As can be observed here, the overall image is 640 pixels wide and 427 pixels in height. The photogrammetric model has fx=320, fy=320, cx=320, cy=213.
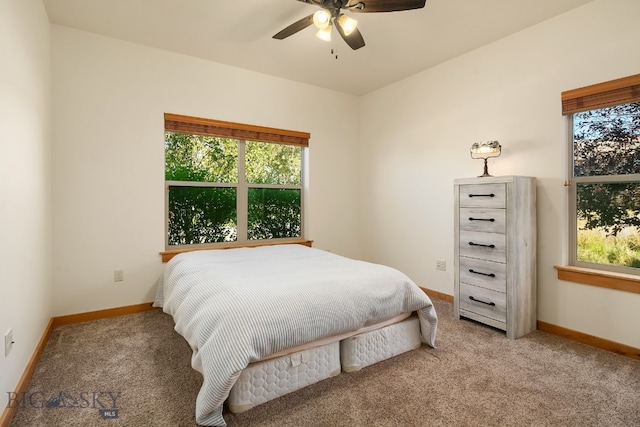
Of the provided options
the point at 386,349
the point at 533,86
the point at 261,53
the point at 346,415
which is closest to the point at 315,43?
the point at 261,53

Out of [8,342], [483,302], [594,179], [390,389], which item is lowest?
[390,389]

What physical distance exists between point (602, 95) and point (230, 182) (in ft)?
11.5

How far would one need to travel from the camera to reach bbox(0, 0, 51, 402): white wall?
5.42 feet

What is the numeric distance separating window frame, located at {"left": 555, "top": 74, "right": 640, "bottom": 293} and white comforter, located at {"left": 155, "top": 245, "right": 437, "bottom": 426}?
1.30 meters

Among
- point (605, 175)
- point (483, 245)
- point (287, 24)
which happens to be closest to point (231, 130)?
point (287, 24)

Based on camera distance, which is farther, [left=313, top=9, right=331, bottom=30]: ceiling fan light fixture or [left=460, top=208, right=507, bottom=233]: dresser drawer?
[left=460, top=208, right=507, bottom=233]: dresser drawer

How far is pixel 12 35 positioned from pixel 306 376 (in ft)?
8.37

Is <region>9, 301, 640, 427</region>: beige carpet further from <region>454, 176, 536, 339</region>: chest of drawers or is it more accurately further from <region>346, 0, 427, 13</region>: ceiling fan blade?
<region>346, 0, 427, 13</region>: ceiling fan blade

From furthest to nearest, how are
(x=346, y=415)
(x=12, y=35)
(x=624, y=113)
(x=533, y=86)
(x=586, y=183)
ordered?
1. (x=533, y=86)
2. (x=586, y=183)
3. (x=624, y=113)
4. (x=12, y=35)
5. (x=346, y=415)

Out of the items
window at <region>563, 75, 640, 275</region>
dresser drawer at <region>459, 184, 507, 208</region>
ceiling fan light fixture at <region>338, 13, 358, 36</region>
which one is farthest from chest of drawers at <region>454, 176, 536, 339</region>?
ceiling fan light fixture at <region>338, 13, 358, 36</region>

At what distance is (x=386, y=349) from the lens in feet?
7.24

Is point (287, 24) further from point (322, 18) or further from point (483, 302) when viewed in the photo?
point (483, 302)

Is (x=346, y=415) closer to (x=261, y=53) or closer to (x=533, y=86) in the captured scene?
(x=533, y=86)

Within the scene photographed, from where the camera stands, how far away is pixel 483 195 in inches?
109
